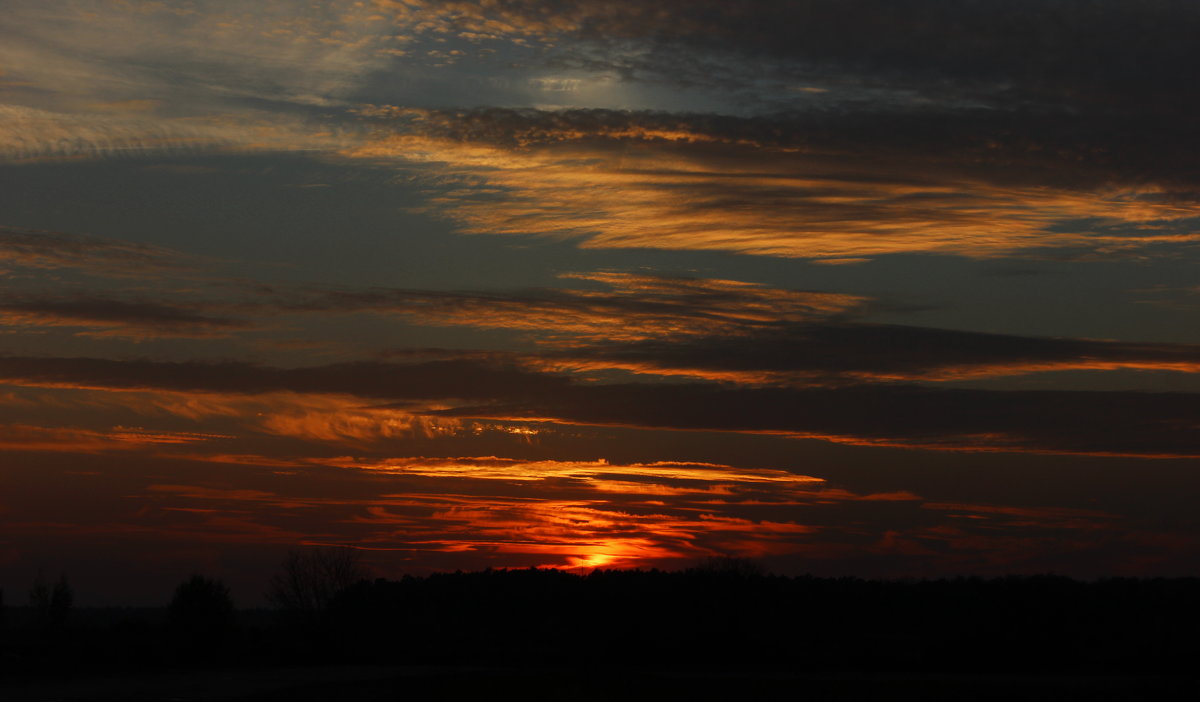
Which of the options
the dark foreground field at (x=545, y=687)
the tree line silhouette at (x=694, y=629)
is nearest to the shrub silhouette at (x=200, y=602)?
the tree line silhouette at (x=694, y=629)

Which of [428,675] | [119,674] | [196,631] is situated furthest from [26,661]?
[428,675]

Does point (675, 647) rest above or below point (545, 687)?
below

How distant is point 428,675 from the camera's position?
42.5m

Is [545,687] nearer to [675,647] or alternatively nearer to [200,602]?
[675,647]

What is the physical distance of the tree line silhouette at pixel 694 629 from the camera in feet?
171

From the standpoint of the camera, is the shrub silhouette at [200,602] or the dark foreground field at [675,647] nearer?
the dark foreground field at [675,647]

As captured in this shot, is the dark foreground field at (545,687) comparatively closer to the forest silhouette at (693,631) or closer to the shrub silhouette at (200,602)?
the forest silhouette at (693,631)

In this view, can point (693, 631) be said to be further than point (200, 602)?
No

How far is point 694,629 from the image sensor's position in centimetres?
6588

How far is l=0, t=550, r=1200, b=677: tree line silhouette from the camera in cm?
5206

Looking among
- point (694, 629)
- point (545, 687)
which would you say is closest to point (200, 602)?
point (694, 629)

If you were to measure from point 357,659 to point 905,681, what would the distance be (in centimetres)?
2393

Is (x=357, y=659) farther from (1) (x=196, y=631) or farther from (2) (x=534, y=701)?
(2) (x=534, y=701)

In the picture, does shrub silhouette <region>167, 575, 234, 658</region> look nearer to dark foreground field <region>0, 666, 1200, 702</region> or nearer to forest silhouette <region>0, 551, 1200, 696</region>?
forest silhouette <region>0, 551, 1200, 696</region>
